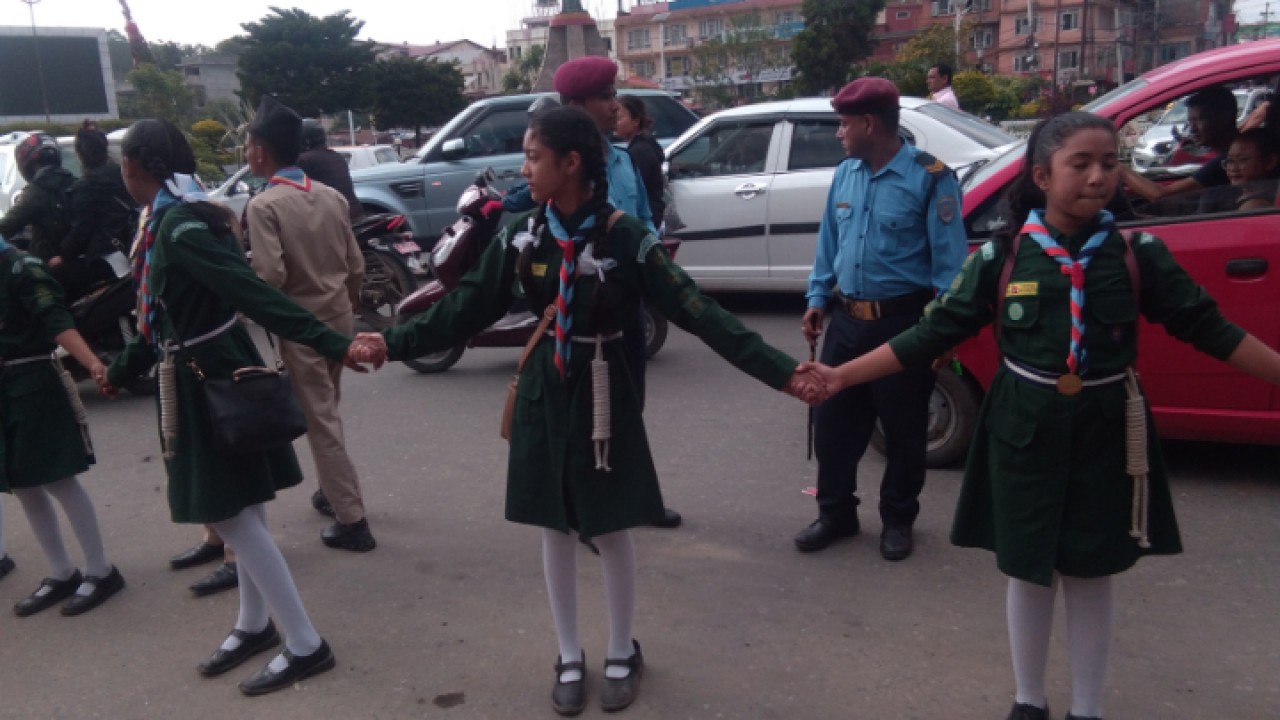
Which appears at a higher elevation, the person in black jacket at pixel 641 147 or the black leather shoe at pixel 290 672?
the person in black jacket at pixel 641 147

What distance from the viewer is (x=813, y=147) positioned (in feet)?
26.5

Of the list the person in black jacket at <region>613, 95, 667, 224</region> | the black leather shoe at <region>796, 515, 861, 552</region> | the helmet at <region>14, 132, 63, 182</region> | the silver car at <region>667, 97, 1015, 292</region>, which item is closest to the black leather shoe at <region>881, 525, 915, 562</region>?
the black leather shoe at <region>796, 515, 861, 552</region>

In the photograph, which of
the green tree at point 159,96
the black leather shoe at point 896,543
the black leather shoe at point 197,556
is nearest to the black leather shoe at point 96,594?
the black leather shoe at point 197,556

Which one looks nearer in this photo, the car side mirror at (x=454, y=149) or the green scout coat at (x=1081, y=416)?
the green scout coat at (x=1081, y=416)

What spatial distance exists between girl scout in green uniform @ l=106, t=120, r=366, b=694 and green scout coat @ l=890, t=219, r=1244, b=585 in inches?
79.2

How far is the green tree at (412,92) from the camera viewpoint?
161 feet

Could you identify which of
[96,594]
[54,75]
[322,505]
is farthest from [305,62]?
[96,594]

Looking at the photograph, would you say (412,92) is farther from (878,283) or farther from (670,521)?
(878,283)

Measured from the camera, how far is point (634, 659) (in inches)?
128

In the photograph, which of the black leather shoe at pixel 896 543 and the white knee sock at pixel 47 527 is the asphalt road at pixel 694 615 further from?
the white knee sock at pixel 47 527

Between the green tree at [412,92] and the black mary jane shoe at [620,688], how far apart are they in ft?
158

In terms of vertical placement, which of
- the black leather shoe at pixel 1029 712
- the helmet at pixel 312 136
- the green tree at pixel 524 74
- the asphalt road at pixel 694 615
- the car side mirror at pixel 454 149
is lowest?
the asphalt road at pixel 694 615

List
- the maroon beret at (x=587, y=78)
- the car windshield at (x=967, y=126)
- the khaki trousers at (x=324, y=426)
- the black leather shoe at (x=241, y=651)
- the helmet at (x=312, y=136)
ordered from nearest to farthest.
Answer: the black leather shoe at (x=241, y=651) < the maroon beret at (x=587, y=78) < the khaki trousers at (x=324, y=426) < the helmet at (x=312, y=136) < the car windshield at (x=967, y=126)

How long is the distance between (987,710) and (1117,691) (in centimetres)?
43
